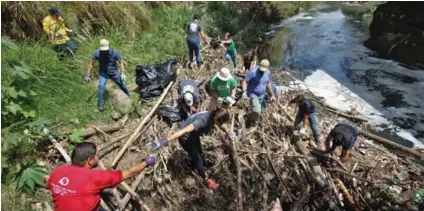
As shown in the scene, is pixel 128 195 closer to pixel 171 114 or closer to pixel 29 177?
pixel 29 177

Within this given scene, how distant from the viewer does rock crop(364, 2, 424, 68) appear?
15105 mm

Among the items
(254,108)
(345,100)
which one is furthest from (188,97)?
(345,100)

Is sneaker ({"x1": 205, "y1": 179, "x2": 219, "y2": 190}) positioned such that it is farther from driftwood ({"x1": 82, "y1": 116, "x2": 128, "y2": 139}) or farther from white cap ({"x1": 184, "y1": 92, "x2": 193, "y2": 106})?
driftwood ({"x1": 82, "y1": 116, "x2": 128, "y2": 139})

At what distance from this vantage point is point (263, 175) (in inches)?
230

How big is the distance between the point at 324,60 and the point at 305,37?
14.7 feet

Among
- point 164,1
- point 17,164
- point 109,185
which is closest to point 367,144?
point 109,185

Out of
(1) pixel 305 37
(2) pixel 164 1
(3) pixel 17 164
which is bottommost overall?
(1) pixel 305 37

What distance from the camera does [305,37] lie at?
1920cm

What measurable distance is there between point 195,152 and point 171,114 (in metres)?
1.69

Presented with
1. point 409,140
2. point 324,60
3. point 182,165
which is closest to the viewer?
point 182,165

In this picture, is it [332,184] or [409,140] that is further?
[409,140]

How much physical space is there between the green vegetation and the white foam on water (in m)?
4.46

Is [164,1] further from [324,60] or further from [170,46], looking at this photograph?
[324,60]

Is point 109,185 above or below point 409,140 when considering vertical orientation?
above
